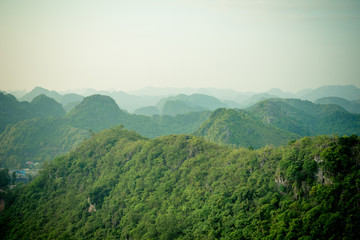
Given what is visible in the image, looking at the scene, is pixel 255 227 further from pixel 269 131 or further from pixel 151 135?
pixel 151 135

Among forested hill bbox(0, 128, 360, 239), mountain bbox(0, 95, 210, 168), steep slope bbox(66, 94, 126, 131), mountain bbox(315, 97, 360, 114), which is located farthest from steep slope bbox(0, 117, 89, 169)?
mountain bbox(315, 97, 360, 114)

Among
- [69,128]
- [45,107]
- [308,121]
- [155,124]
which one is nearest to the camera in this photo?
[69,128]

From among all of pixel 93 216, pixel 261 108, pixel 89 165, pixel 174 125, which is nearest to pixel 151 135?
pixel 174 125

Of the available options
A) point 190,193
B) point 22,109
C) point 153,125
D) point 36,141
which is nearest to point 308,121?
point 153,125

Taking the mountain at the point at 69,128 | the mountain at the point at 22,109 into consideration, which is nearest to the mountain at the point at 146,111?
Result: the mountain at the point at 69,128

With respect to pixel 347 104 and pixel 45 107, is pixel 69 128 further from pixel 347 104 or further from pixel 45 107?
pixel 347 104

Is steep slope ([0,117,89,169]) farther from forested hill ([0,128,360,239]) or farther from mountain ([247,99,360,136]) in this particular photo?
mountain ([247,99,360,136])
